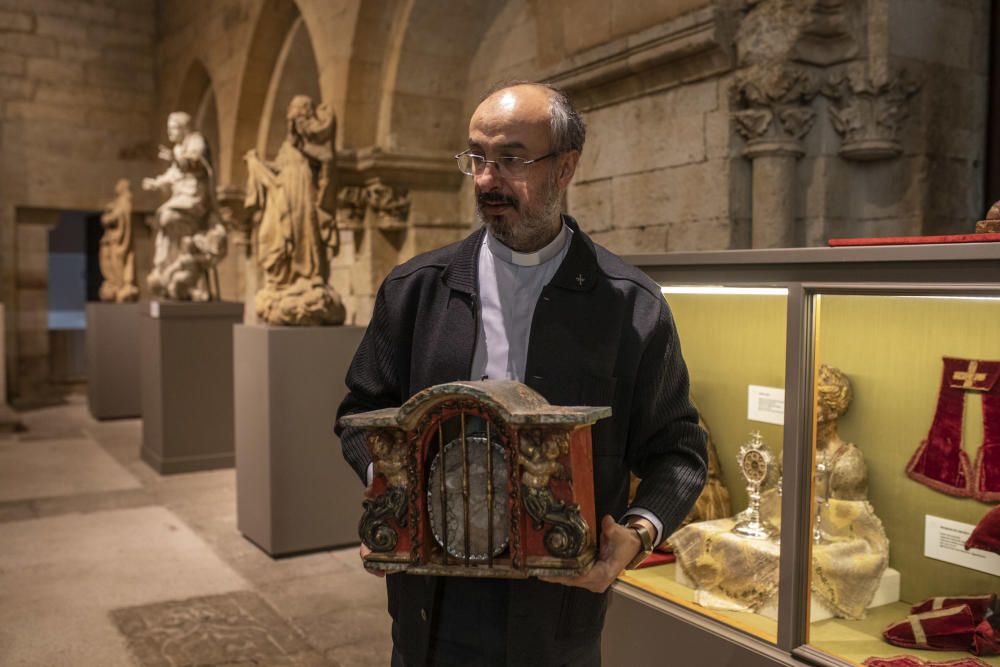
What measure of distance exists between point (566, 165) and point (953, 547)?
143cm

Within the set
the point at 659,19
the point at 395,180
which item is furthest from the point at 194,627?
the point at 395,180

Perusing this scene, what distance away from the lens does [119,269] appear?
10.6 metres

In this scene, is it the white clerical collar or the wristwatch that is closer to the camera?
the wristwatch

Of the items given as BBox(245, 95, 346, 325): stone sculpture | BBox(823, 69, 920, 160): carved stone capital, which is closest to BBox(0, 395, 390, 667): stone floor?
BBox(245, 95, 346, 325): stone sculpture

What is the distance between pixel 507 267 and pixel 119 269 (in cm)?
1004

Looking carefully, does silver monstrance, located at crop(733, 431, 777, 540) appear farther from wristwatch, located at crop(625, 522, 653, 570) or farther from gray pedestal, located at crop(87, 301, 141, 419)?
gray pedestal, located at crop(87, 301, 141, 419)

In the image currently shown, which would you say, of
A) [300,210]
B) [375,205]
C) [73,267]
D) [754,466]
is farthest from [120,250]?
[754,466]

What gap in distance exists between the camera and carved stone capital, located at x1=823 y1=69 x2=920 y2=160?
12.4ft

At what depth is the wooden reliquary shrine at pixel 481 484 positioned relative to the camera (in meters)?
1.35

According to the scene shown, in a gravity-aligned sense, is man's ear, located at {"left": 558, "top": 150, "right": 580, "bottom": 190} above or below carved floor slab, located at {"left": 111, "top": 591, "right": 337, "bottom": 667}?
above

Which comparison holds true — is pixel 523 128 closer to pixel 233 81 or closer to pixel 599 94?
pixel 599 94

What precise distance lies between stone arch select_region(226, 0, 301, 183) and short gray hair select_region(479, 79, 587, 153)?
8765 millimetres

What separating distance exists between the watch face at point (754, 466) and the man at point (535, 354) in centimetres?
104

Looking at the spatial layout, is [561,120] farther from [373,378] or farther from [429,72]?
[429,72]
